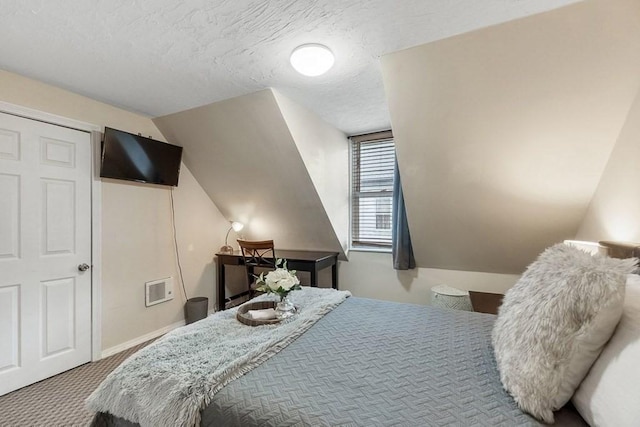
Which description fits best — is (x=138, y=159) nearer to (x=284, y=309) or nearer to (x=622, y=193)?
(x=284, y=309)

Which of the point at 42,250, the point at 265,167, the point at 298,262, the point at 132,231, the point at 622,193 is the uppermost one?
A: the point at 265,167

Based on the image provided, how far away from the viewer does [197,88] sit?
93.9 inches

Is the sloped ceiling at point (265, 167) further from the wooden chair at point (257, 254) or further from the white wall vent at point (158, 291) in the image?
the white wall vent at point (158, 291)

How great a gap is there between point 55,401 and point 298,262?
86.4 inches

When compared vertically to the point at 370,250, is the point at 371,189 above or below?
above

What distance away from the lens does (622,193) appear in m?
1.95

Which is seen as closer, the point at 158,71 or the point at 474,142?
the point at 158,71

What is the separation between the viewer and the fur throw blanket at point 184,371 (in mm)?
1049

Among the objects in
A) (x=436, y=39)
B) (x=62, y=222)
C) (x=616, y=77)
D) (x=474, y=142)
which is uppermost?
(x=436, y=39)

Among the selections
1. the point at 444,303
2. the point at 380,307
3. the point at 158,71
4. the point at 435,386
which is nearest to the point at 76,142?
the point at 158,71

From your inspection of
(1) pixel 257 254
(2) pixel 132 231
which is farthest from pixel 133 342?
(1) pixel 257 254

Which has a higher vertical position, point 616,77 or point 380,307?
point 616,77

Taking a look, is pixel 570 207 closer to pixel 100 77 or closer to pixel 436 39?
pixel 436 39

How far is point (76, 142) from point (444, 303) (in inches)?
148
